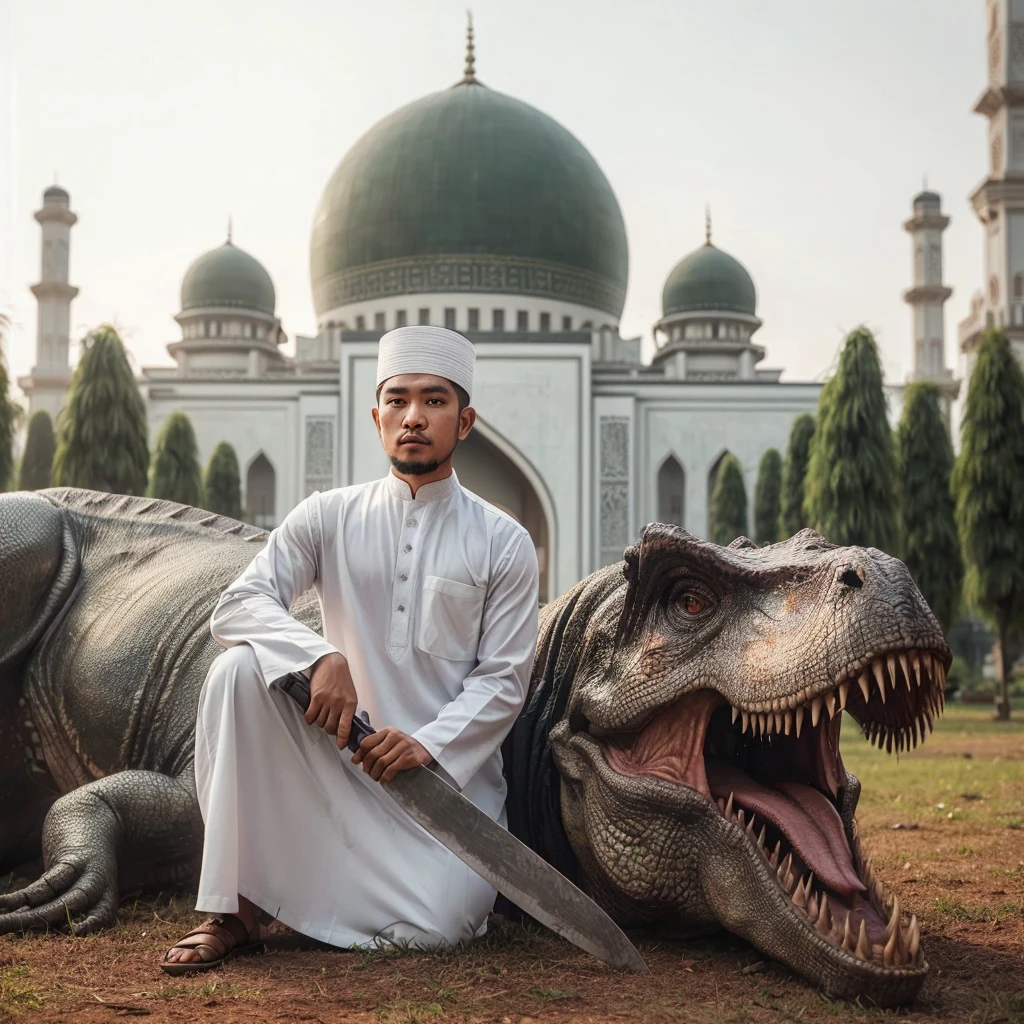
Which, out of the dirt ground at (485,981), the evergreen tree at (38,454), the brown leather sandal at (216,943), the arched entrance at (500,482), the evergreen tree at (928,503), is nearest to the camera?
the dirt ground at (485,981)

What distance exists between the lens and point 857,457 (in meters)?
14.3

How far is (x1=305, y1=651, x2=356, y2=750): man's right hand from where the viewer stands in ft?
7.08

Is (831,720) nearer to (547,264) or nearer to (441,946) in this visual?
(441,946)

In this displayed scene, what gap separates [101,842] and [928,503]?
15.0 meters

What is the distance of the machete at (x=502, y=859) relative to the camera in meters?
2.06

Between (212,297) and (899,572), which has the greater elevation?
(212,297)

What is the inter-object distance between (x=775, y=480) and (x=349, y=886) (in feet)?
82.8

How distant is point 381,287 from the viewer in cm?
3108

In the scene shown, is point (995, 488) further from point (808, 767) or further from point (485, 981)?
point (485, 981)

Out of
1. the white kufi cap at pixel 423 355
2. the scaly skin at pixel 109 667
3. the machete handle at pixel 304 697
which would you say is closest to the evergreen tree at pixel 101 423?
the scaly skin at pixel 109 667

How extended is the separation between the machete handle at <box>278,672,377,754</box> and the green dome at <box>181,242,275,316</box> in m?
33.6

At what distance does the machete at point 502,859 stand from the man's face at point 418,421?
0.51 m

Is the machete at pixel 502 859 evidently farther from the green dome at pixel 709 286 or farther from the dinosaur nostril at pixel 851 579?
the green dome at pixel 709 286

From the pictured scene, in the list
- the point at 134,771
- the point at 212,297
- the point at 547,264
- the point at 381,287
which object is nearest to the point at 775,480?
the point at 547,264
